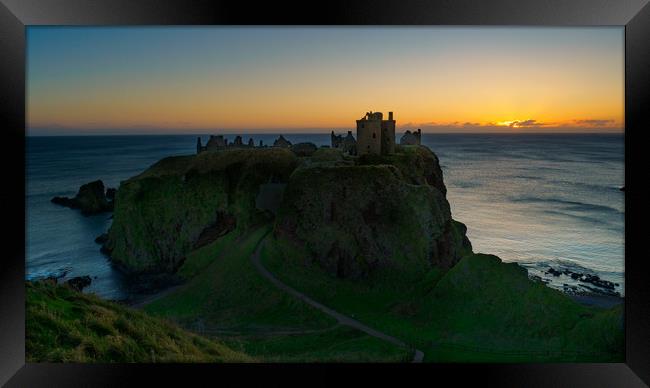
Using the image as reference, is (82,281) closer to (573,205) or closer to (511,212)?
(511,212)

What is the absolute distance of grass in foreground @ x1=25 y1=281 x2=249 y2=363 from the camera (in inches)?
319

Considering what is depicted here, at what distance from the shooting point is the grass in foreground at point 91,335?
8.11m

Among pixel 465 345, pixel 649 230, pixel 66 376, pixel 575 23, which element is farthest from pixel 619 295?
pixel 66 376

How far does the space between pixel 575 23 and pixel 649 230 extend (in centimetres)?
386

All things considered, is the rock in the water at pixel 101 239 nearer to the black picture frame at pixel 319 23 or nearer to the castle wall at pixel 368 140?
the castle wall at pixel 368 140

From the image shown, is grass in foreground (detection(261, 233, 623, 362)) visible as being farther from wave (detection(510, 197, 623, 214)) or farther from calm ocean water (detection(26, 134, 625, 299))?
→ wave (detection(510, 197, 623, 214))

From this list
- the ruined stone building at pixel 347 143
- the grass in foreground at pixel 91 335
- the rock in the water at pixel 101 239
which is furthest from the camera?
the rock in the water at pixel 101 239

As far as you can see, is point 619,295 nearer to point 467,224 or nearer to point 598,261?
point 598,261

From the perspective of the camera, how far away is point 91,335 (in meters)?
8.12

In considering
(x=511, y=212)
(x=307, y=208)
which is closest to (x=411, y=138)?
(x=511, y=212)

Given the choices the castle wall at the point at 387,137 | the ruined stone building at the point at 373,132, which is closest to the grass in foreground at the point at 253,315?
the ruined stone building at the point at 373,132

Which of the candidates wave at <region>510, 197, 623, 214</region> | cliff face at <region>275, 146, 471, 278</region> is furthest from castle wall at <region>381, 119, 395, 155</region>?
wave at <region>510, 197, 623, 214</region>

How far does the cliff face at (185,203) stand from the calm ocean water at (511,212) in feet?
9.78

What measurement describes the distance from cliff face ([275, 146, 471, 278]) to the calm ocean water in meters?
9.45
